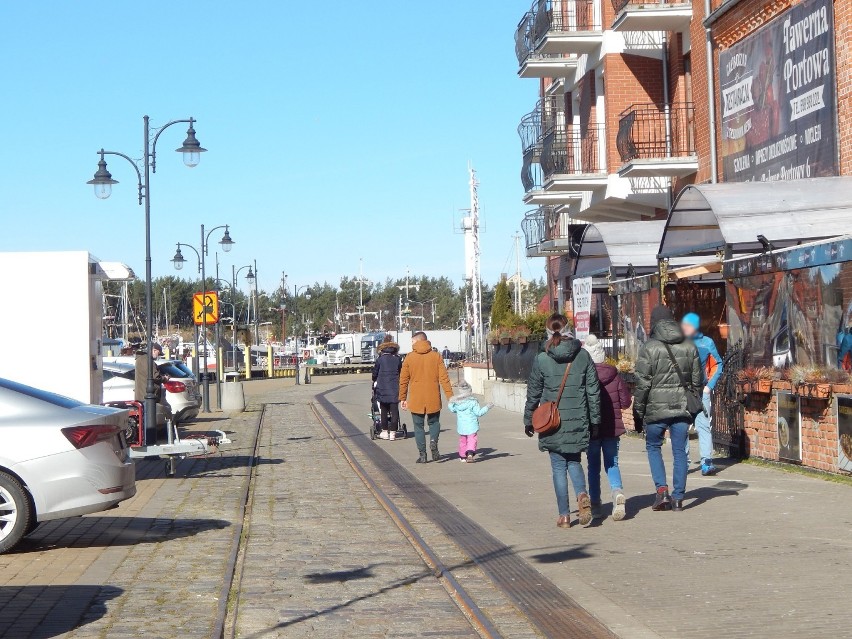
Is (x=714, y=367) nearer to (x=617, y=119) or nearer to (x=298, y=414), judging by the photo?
(x=617, y=119)

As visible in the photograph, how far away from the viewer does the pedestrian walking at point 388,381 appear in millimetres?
20891

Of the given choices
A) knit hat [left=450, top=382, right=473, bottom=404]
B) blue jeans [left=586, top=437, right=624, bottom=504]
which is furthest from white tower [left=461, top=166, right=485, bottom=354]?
blue jeans [left=586, top=437, right=624, bottom=504]

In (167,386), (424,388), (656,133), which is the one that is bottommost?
(167,386)

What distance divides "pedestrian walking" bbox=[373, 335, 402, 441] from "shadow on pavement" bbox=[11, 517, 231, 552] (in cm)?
919

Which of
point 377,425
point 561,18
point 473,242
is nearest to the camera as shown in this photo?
point 377,425

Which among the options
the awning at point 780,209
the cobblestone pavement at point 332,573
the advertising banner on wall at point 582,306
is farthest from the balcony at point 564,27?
the cobblestone pavement at point 332,573

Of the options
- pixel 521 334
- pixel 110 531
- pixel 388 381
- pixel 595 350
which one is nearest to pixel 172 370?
pixel 388 381

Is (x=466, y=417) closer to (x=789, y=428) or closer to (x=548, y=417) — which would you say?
(x=789, y=428)

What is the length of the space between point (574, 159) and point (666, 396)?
Answer: 18532 mm

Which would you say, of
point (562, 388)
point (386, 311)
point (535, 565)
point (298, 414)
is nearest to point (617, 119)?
point (298, 414)

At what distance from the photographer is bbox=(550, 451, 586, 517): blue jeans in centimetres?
1055

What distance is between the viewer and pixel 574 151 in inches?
1160

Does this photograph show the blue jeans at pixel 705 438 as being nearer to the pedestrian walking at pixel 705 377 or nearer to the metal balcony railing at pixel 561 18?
the pedestrian walking at pixel 705 377

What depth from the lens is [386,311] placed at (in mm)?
172750
